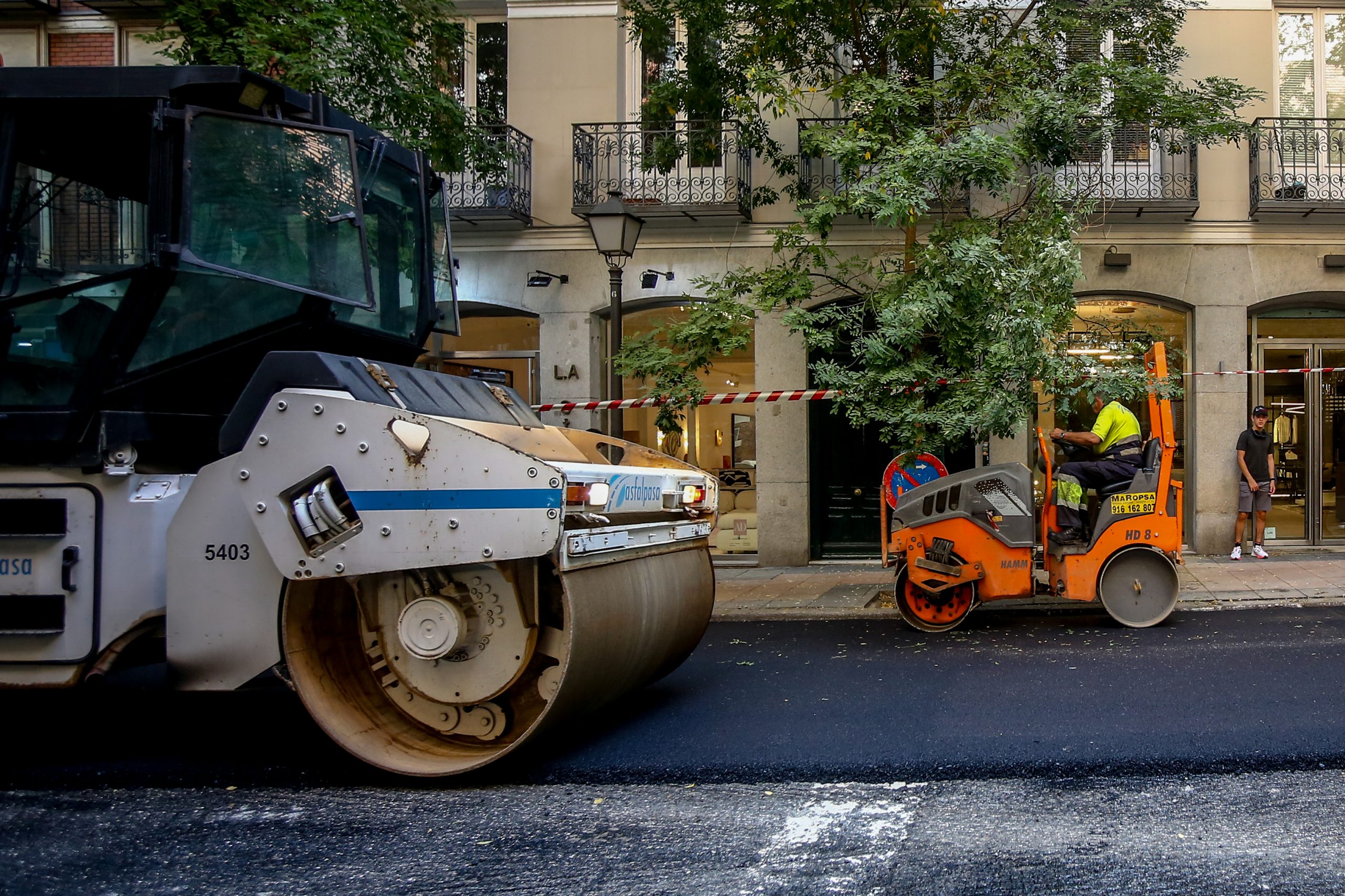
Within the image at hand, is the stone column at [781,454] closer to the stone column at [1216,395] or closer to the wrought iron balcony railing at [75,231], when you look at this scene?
→ the stone column at [1216,395]

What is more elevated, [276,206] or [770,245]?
[770,245]

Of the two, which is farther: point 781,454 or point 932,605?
point 781,454

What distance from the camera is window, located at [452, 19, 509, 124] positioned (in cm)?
1408

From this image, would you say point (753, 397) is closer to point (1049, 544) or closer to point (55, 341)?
point (1049, 544)

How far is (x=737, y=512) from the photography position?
547 inches

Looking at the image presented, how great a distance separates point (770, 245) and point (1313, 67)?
278 inches

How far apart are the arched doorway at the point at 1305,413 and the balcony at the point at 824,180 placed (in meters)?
4.33

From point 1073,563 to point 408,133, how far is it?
23.2ft

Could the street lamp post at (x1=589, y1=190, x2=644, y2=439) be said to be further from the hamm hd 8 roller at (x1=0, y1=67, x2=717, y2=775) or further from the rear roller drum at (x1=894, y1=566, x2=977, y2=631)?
the hamm hd 8 roller at (x1=0, y1=67, x2=717, y2=775)

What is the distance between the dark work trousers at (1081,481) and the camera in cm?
809

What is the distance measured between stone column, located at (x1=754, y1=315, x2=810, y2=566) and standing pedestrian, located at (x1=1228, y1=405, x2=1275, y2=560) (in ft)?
16.4

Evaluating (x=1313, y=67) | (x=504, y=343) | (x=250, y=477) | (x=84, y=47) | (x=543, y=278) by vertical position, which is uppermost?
(x=84, y=47)

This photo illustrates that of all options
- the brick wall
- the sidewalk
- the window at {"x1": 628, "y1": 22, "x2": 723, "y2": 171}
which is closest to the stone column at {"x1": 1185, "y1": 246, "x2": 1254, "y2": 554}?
the sidewalk

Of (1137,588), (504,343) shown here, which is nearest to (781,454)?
(504,343)
